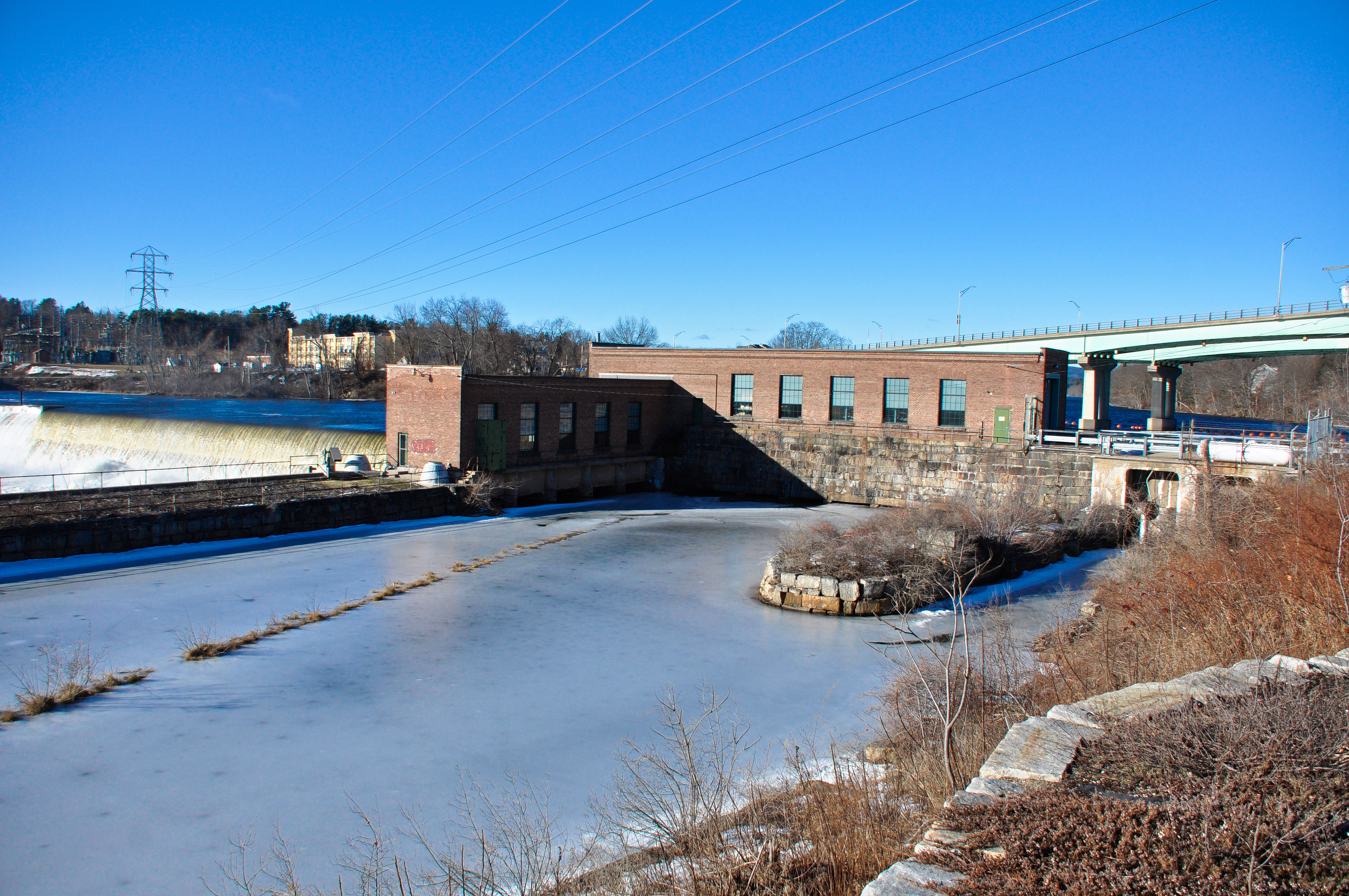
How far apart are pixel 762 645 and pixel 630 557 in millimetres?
7891

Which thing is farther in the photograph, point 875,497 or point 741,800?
point 875,497

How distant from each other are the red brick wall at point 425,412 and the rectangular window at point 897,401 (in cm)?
1810

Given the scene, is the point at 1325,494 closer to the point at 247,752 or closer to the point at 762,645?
the point at 762,645

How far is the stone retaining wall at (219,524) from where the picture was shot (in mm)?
18797

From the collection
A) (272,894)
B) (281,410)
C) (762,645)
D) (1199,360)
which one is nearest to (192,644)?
(272,894)

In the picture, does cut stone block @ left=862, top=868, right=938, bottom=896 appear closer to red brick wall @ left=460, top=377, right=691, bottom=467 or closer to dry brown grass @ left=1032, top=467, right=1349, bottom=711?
dry brown grass @ left=1032, top=467, right=1349, bottom=711

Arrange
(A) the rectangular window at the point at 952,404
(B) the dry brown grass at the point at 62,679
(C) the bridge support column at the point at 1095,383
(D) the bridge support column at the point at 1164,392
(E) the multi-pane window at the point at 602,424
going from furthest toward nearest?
(D) the bridge support column at the point at 1164,392 → (C) the bridge support column at the point at 1095,383 → (E) the multi-pane window at the point at 602,424 → (A) the rectangular window at the point at 952,404 → (B) the dry brown grass at the point at 62,679

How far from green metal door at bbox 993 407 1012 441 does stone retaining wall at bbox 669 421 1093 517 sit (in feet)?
4.85

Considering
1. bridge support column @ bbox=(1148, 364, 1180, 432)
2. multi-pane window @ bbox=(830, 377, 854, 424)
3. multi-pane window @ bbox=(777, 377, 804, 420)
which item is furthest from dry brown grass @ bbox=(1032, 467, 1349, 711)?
bridge support column @ bbox=(1148, 364, 1180, 432)

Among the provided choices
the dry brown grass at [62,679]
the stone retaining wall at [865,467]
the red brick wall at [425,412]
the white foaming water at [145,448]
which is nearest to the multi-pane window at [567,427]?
the red brick wall at [425,412]

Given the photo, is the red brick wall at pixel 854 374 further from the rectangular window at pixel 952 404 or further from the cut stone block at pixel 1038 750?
the cut stone block at pixel 1038 750

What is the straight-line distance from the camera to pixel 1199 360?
58438 millimetres

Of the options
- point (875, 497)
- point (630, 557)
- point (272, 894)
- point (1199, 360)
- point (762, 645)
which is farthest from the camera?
point (1199, 360)

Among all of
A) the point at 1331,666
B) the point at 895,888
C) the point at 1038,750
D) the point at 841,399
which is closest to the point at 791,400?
the point at 841,399
